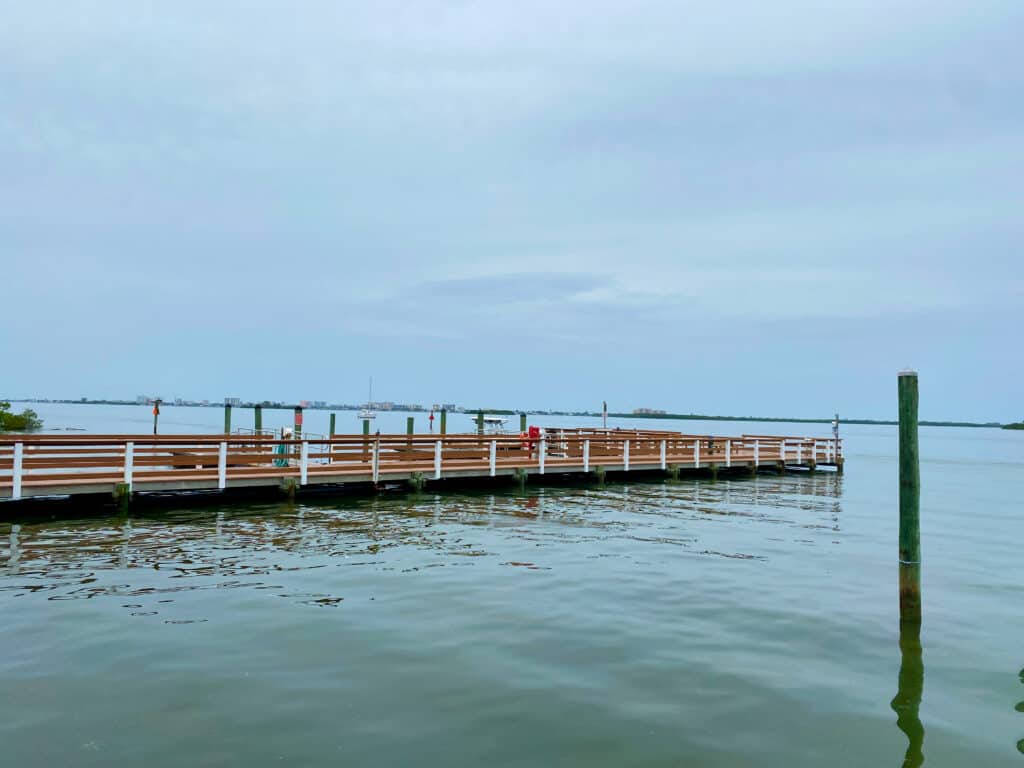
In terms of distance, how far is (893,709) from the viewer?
22.4ft

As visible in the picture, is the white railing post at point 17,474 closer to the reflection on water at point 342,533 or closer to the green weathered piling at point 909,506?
the reflection on water at point 342,533

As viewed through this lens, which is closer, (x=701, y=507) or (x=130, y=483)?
(x=130, y=483)

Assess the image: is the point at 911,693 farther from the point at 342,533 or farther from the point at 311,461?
the point at 311,461

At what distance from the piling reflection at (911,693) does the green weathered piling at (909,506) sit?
30 cm

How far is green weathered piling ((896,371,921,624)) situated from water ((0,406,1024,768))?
495 mm

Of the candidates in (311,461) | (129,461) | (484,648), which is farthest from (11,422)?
(484,648)

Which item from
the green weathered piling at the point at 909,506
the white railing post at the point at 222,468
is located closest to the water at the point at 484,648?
the green weathered piling at the point at 909,506

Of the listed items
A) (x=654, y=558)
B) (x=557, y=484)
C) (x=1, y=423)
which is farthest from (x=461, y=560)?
(x=1, y=423)

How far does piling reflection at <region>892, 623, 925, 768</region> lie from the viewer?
236 inches

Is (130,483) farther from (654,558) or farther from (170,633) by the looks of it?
(654,558)

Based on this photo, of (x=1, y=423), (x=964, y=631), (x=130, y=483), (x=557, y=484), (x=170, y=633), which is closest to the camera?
(x=170, y=633)

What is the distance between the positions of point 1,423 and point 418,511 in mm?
40613

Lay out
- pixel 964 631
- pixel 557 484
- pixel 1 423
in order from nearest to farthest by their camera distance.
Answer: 1. pixel 964 631
2. pixel 557 484
3. pixel 1 423

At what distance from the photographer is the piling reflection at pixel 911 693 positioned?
6006 millimetres
